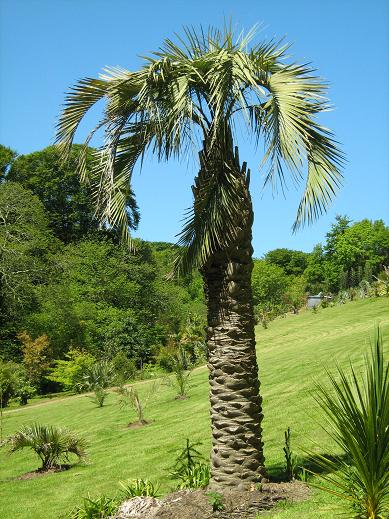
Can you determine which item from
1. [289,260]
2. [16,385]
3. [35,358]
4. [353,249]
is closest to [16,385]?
[16,385]

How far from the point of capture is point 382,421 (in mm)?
4254

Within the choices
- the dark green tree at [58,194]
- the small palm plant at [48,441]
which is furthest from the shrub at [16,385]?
the dark green tree at [58,194]

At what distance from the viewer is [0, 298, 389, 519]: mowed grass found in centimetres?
845

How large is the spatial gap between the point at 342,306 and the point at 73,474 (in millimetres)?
22457

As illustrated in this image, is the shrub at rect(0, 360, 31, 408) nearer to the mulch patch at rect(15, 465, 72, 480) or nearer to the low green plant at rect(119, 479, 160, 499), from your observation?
the mulch patch at rect(15, 465, 72, 480)

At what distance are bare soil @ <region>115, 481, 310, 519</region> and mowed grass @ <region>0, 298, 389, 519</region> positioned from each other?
0.23 metres

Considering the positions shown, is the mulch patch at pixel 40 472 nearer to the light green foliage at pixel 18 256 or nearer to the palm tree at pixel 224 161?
the palm tree at pixel 224 161

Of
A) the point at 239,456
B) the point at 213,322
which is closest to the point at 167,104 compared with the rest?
the point at 213,322

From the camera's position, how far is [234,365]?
6.25 metres

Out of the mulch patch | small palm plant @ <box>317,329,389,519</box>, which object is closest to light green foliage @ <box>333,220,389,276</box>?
the mulch patch

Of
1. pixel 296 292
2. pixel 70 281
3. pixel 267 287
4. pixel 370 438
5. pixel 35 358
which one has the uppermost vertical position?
pixel 70 281

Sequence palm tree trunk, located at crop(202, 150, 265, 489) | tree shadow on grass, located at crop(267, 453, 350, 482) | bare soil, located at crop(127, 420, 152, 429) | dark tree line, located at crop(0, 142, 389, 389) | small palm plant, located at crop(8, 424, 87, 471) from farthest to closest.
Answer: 1. dark tree line, located at crop(0, 142, 389, 389)
2. bare soil, located at crop(127, 420, 152, 429)
3. small palm plant, located at crop(8, 424, 87, 471)
4. tree shadow on grass, located at crop(267, 453, 350, 482)
5. palm tree trunk, located at crop(202, 150, 265, 489)

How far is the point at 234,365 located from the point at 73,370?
23.1 meters

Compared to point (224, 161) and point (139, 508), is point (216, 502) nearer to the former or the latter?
point (139, 508)
